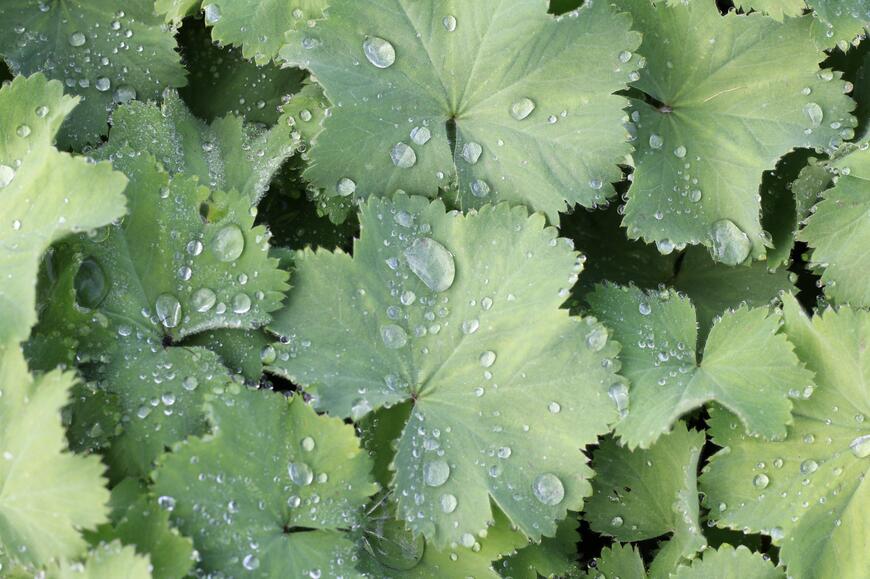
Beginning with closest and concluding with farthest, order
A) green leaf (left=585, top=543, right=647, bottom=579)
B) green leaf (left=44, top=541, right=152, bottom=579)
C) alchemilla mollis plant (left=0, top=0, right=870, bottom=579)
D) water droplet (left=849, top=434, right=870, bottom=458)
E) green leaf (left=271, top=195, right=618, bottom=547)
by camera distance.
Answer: green leaf (left=44, top=541, right=152, bottom=579)
alchemilla mollis plant (left=0, top=0, right=870, bottom=579)
green leaf (left=271, top=195, right=618, bottom=547)
water droplet (left=849, top=434, right=870, bottom=458)
green leaf (left=585, top=543, right=647, bottom=579)

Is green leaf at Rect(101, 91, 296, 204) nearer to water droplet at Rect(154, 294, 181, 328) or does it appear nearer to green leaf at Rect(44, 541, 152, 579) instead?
water droplet at Rect(154, 294, 181, 328)

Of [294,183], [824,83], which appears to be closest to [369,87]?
[294,183]

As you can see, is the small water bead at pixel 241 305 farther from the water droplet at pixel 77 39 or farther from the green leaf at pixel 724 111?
the green leaf at pixel 724 111

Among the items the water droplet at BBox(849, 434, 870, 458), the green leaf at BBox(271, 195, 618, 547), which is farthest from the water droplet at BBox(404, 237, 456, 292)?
the water droplet at BBox(849, 434, 870, 458)

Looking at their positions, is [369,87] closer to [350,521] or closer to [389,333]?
[389,333]

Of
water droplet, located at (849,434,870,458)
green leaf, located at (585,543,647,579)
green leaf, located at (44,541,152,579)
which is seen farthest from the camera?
green leaf, located at (585,543,647,579)

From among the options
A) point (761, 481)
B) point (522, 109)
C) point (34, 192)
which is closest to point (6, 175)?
point (34, 192)
